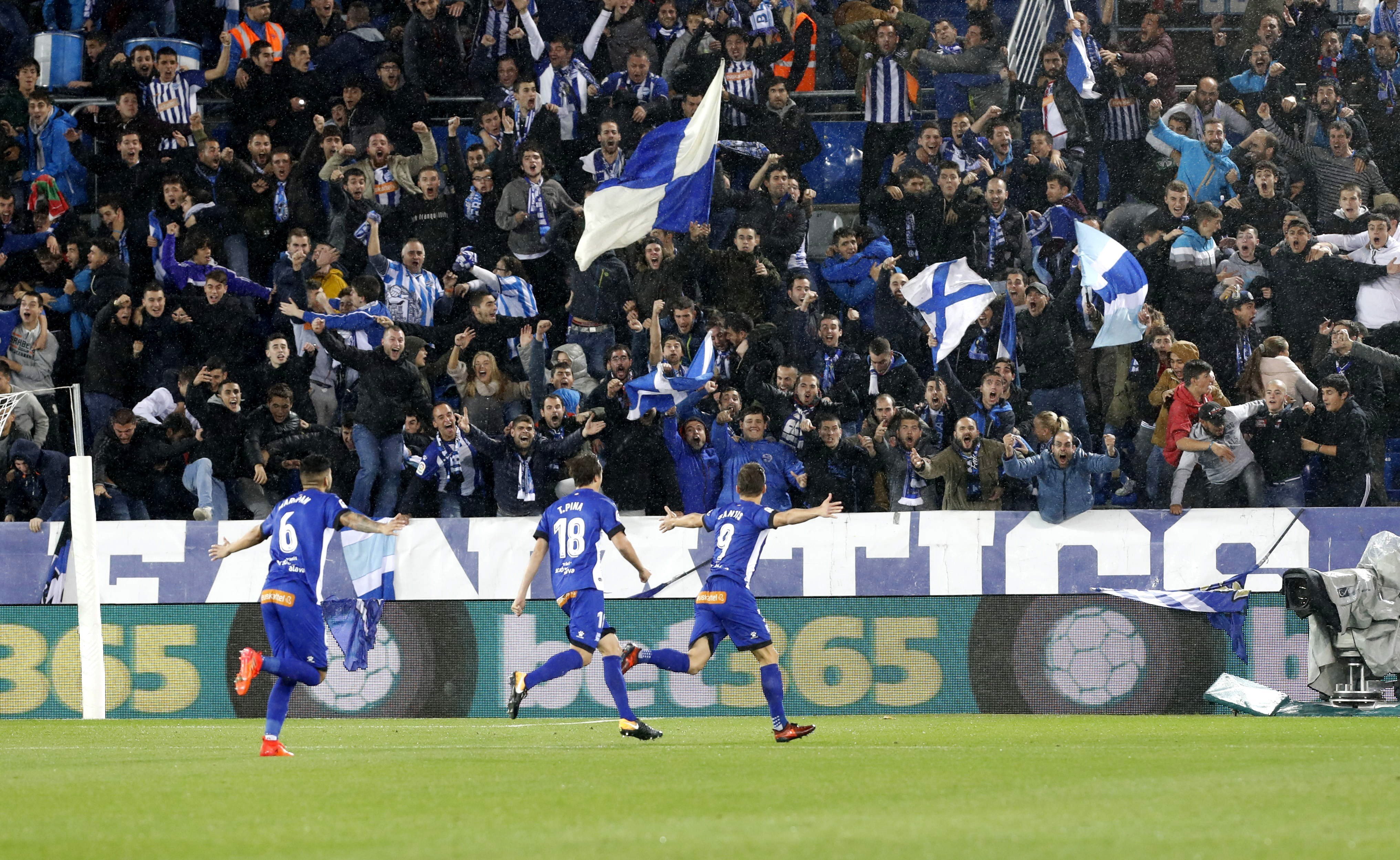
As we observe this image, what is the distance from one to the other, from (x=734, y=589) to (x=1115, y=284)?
6.34m

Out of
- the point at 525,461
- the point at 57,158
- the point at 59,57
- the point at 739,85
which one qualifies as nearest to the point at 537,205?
the point at 739,85

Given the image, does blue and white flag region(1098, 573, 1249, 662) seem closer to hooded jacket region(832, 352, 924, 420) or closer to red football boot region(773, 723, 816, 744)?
hooded jacket region(832, 352, 924, 420)

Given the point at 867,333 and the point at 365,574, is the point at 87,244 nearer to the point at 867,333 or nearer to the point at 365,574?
the point at 365,574

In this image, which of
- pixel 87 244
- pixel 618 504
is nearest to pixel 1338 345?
pixel 618 504

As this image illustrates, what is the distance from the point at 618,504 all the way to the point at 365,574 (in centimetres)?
247

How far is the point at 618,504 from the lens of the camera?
16.2 meters

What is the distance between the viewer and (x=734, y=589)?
11695 millimetres

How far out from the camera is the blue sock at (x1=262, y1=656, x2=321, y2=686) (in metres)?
10.5

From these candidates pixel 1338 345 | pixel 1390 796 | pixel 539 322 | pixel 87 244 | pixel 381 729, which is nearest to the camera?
pixel 1390 796

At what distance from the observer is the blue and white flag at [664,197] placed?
1700 cm

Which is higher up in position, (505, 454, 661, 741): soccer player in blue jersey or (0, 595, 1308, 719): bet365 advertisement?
(505, 454, 661, 741): soccer player in blue jersey

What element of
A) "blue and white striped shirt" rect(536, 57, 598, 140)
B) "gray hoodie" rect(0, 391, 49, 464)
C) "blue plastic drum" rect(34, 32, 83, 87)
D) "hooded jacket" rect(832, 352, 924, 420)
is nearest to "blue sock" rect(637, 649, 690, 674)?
"hooded jacket" rect(832, 352, 924, 420)

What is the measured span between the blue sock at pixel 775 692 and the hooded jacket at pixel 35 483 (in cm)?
866

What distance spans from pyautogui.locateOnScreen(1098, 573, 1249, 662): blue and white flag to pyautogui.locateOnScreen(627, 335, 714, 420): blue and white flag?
4.16 meters
